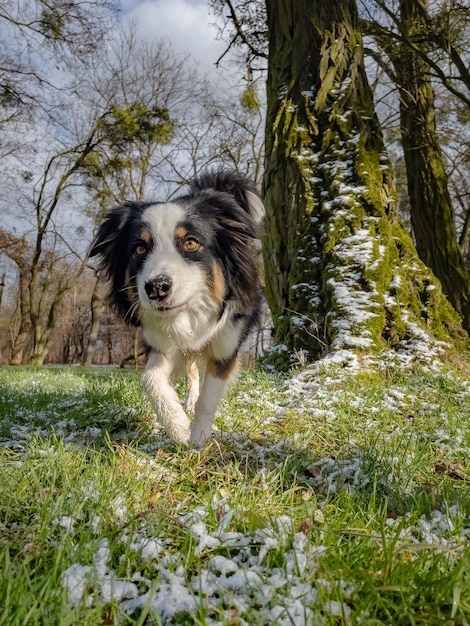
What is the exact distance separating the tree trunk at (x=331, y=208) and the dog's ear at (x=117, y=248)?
74.6 inches

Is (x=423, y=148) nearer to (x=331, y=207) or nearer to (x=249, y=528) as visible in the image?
(x=331, y=207)

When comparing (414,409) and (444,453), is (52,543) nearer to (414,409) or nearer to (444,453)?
(444,453)

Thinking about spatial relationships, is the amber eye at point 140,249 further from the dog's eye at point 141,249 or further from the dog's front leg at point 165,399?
the dog's front leg at point 165,399

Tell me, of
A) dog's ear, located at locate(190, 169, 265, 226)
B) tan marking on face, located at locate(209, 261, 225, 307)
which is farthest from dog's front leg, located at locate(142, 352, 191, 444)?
dog's ear, located at locate(190, 169, 265, 226)

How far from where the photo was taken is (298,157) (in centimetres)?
509

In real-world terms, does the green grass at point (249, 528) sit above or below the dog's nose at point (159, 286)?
below

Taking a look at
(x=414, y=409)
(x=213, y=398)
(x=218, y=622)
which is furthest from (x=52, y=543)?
(x=414, y=409)

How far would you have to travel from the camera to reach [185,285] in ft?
9.48

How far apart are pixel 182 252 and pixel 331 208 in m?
2.33

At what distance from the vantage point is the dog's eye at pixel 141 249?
3.05 metres

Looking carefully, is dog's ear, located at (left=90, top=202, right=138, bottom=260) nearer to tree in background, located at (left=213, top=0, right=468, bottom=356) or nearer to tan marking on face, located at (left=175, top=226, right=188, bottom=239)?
tan marking on face, located at (left=175, top=226, right=188, bottom=239)

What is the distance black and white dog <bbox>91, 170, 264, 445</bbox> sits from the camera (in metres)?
2.92

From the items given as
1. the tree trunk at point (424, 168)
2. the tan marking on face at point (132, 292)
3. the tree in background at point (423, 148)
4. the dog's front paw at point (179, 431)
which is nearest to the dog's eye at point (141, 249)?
the tan marking on face at point (132, 292)

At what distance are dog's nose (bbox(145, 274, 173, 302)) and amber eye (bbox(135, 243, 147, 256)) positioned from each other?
344 mm
